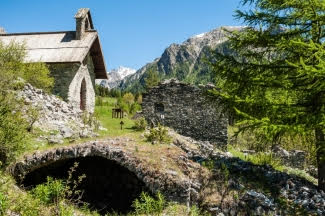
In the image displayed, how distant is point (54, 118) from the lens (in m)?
16.6

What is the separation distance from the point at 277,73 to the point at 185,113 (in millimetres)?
9740

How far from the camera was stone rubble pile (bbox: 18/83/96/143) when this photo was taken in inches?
582

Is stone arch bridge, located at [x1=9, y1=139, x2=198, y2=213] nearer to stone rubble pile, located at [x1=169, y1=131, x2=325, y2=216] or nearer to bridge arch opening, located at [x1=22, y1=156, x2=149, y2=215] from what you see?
bridge arch opening, located at [x1=22, y1=156, x2=149, y2=215]

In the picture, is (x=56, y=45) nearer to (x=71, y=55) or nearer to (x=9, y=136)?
(x=71, y=55)

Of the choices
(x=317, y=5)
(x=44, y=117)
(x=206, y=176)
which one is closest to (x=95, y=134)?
(x=44, y=117)

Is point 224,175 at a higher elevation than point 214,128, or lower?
lower

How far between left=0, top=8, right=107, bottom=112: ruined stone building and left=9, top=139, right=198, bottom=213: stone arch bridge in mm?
7770

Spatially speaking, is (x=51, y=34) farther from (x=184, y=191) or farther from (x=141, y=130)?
(x=184, y=191)

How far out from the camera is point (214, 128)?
2011 cm

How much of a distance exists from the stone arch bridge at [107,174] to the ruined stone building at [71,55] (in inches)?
306

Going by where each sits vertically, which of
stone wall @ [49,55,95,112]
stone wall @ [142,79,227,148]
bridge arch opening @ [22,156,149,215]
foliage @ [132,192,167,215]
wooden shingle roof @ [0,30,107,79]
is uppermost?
wooden shingle roof @ [0,30,107,79]

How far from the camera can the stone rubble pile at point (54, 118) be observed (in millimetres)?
14789

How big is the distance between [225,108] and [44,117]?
902cm

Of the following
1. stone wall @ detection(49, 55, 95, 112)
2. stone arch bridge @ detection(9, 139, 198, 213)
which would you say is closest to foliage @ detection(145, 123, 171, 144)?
stone arch bridge @ detection(9, 139, 198, 213)
